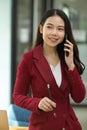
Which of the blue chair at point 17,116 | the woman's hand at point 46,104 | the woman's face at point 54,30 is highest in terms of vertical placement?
the woman's face at point 54,30

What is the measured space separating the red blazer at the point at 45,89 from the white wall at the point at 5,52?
3.05m

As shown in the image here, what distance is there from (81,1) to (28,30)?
914 millimetres

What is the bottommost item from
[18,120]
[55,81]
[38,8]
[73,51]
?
[18,120]

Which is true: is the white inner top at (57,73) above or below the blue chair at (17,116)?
above

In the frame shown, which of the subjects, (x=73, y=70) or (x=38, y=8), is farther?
(x=38, y=8)

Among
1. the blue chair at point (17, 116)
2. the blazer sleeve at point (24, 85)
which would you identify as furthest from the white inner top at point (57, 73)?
the blue chair at point (17, 116)

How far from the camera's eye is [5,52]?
14.2 feet

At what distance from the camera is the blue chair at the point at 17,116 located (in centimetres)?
258

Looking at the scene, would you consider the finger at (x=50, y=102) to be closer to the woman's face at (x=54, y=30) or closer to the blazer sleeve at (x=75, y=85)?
the blazer sleeve at (x=75, y=85)

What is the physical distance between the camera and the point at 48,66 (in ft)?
4.23

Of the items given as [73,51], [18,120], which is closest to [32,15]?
[18,120]

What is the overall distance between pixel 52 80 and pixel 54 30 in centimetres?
22

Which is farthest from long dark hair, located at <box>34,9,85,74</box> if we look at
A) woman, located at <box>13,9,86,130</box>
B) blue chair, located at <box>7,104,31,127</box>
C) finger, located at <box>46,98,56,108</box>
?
blue chair, located at <box>7,104,31,127</box>

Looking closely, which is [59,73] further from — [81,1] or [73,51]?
[81,1]
